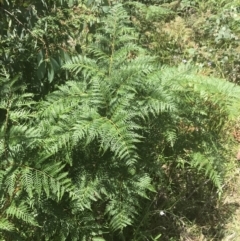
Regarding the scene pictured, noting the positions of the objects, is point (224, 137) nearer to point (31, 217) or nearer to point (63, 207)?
point (63, 207)

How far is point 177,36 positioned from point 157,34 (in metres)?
0.37

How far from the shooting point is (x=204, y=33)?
4.69 m

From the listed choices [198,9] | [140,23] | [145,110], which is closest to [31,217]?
[145,110]

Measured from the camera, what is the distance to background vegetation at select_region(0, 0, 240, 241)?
2250mm

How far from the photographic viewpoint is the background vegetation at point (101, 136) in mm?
2250

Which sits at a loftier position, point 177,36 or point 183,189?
point 177,36

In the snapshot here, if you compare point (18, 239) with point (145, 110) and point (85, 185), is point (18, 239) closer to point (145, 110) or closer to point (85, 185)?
point (85, 185)

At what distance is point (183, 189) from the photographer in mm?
3227

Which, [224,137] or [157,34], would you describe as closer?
[224,137]

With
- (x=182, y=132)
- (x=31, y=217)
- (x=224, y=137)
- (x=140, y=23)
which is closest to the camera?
(x=31, y=217)

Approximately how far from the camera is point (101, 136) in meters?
2.17

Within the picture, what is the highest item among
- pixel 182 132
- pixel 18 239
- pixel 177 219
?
pixel 182 132

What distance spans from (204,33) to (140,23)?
1011 mm

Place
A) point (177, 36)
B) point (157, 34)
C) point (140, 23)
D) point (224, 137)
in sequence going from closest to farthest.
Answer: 1. point (224, 137)
2. point (140, 23)
3. point (157, 34)
4. point (177, 36)
